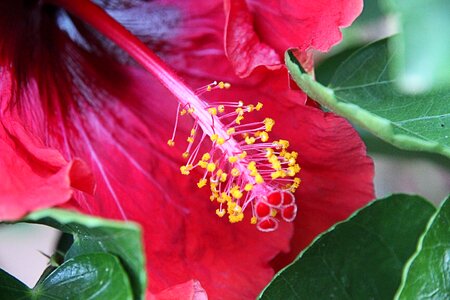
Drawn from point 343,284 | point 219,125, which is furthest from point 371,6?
point 343,284

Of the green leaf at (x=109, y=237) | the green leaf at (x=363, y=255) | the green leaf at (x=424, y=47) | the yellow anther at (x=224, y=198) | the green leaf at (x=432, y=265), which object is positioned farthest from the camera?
the yellow anther at (x=224, y=198)

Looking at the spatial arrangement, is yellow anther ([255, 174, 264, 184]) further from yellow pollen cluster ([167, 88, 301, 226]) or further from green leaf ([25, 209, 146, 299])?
green leaf ([25, 209, 146, 299])

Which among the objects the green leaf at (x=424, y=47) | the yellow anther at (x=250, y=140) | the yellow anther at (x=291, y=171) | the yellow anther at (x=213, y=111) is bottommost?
the yellow anther at (x=291, y=171)

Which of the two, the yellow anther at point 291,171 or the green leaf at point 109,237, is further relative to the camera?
the yellow anther at point 291,171

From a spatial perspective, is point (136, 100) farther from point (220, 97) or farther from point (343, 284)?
point (343, 284)

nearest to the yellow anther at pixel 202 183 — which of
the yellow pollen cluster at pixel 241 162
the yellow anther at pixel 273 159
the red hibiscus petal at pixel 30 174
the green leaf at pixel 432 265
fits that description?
the yellow pollen cluster at pixel 241 162

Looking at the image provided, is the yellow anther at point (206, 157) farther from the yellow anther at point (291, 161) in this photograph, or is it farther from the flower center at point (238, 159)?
the yellow anther at point (291, 161)

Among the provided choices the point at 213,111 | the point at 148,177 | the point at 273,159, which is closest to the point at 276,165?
the point at 273,159
